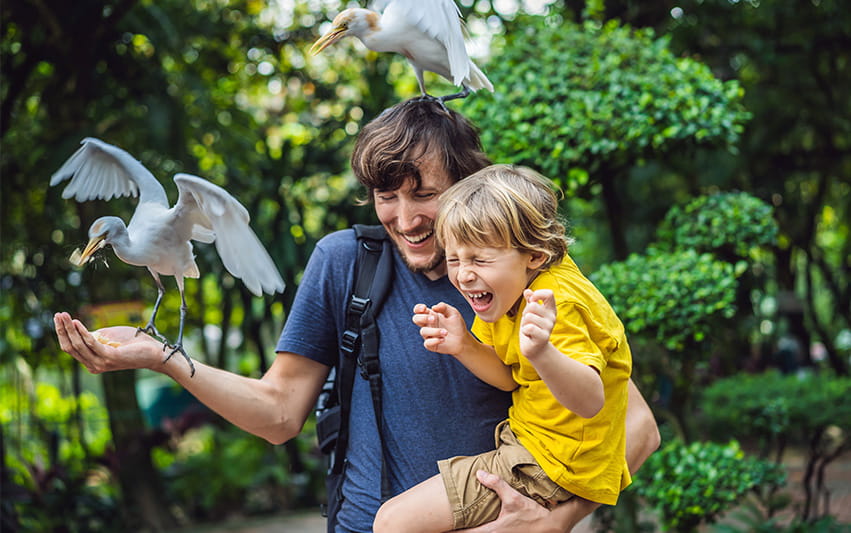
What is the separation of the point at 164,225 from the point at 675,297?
7.02ft

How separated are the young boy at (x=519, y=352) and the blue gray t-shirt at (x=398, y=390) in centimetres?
10

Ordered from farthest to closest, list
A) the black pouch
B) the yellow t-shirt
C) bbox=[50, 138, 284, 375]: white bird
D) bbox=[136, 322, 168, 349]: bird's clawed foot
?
the black pouch → bbox=[136, 322, 168, 349]: bird's clawed foot → the yellow t-shirt → bbox=[50, 138, 284, 375]: white bird

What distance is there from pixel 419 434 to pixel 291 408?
37 cm

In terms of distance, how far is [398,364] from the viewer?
195 cm

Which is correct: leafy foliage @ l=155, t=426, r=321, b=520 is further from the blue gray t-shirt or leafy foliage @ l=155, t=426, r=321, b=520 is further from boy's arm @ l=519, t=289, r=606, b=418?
boy's arm @ l=519, t=289, r=606, b=418

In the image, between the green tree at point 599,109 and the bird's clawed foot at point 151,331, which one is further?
the green tree at point 599,109

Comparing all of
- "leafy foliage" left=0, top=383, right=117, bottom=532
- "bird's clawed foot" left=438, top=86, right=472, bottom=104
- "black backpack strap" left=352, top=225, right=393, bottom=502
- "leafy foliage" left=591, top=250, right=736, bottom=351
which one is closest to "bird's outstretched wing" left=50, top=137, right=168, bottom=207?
"black backpack strap" left=352, top=225, right=393, bottom=502

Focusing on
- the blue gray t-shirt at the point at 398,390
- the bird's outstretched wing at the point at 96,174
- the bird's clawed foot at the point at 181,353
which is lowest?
the blue gray t-shirt at the point at 398,390

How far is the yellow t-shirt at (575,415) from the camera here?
5.33ft

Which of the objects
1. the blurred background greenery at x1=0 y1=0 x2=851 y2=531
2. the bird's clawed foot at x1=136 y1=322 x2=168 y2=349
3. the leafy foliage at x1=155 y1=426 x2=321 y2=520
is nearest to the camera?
the bird's clawed foot at x1=136 y1=322 x2=168 y2=349

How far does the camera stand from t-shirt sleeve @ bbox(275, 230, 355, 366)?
80.1 inches

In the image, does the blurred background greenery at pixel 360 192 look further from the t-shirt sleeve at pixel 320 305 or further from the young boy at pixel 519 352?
the young boy at pixel 519 352

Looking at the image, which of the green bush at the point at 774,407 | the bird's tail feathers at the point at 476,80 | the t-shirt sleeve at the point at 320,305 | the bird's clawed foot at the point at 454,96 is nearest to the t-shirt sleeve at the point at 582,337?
the t-shirt sleeve at the point at 320,305

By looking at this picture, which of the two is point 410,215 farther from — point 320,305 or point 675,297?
point 675,297
